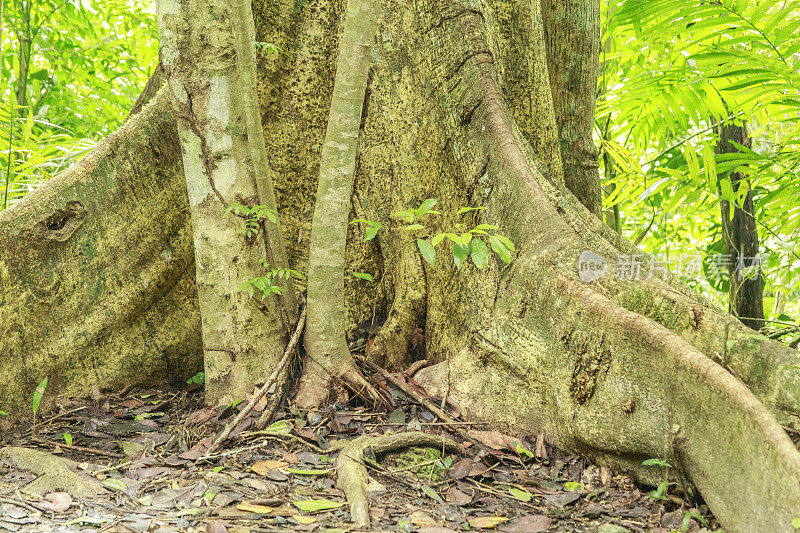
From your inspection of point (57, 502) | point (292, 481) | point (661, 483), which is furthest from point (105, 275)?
point (661, 483)

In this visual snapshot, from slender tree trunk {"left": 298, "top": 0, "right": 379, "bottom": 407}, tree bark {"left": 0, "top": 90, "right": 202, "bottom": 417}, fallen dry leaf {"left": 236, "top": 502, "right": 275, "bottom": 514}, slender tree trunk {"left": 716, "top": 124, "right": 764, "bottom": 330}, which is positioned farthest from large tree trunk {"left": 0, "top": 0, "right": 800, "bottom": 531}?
slender tree trunk {"left": 716, "top": 124, "right": 764, "bottom": 330}

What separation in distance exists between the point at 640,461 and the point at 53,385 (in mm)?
2964

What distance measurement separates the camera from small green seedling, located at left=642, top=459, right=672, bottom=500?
223 cm

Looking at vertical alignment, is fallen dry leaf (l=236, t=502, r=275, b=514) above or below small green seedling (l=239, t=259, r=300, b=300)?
below

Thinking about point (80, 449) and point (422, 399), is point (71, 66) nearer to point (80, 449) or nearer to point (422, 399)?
point (80, 449)

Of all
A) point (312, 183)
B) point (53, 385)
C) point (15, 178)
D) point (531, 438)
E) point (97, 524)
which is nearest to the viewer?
point (97, 524)

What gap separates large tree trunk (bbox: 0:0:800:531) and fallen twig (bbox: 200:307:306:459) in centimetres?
66

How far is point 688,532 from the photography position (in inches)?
81.5

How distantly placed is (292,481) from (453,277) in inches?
56.9

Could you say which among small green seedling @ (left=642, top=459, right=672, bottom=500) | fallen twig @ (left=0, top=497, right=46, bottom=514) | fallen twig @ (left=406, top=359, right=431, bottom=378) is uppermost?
fallen twig @ (left=406, top=359, right=431, bottom=378)

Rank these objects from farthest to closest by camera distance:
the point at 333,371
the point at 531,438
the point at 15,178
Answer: the point at 15,178
the point at 333,371
the point at 531,438

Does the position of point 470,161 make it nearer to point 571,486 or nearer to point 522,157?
point 522,157

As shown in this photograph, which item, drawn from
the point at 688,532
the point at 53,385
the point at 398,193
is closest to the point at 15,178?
the point at 53,385

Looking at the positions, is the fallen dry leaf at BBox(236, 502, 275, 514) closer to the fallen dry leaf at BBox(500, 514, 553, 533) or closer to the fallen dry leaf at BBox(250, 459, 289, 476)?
the fallen dry leaf at BBox(250, 459, 289, 476)
